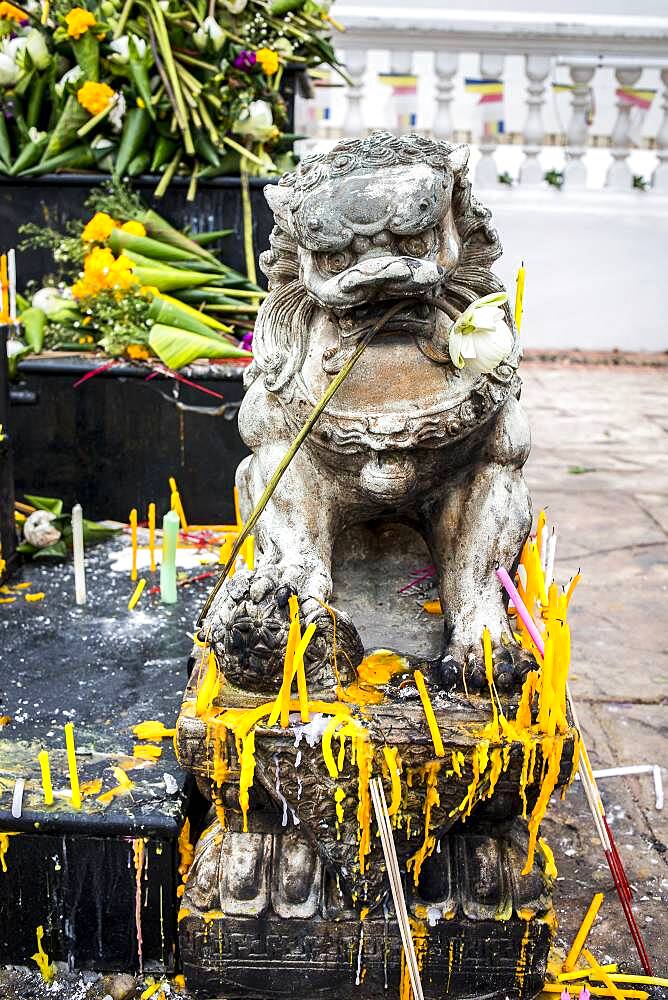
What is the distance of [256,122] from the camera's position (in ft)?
13.5

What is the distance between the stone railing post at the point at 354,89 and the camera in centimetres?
771

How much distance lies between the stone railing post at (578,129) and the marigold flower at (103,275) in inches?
195

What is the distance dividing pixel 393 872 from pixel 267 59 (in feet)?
10.8

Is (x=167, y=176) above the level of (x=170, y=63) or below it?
below

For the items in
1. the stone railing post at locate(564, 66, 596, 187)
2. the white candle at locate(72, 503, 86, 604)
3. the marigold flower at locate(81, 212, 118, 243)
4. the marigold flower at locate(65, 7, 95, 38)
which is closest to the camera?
the white candle at locate(72, 503, 86, 604)

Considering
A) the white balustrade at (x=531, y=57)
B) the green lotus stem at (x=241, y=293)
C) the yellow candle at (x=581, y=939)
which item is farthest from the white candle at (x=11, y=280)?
the white balustrade at (x=531, y=57)

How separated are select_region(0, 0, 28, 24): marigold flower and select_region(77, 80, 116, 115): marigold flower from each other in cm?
45

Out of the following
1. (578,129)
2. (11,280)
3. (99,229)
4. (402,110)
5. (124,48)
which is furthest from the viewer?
(402,110)

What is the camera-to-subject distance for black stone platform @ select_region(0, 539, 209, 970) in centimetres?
190

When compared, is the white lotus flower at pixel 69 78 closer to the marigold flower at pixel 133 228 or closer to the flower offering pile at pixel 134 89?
the flower offering pile at pixel 134 89

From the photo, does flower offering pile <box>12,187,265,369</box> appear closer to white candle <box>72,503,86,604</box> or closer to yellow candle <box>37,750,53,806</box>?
white candle <box>72,503,86,604</box>

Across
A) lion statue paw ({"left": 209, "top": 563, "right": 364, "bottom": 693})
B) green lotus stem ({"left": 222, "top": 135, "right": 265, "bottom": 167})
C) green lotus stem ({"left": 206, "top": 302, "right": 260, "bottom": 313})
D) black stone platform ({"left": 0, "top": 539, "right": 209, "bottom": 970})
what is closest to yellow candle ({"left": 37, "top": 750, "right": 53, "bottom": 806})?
black stone platform ({"left": 0, "top": 539, "right": 209, "bottom": 970})

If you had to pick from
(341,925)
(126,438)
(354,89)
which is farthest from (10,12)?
(354,89)

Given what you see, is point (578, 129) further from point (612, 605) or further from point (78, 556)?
point (78, 556)
